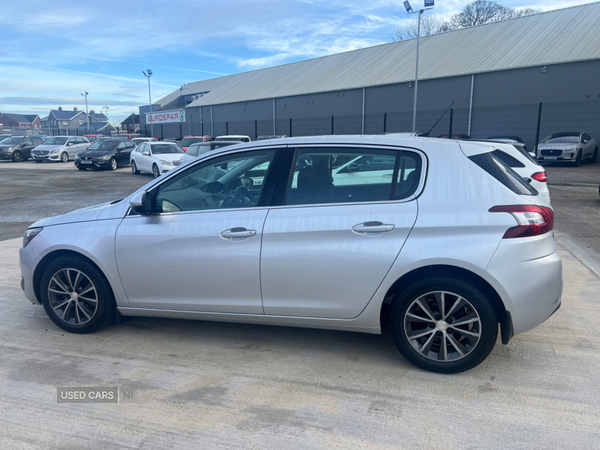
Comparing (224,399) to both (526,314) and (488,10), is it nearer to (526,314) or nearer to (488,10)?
(526,314)

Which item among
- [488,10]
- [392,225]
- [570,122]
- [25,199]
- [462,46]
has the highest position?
[488,10]

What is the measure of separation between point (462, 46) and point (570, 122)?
10.2 metres

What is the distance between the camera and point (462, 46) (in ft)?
105

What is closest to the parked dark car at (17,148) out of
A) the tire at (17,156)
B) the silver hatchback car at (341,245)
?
the tire at (17,156)

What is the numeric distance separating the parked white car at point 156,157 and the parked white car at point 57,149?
37.3 feet

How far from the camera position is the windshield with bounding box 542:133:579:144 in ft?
74.1

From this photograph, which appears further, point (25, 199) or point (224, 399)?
point (25, 199)

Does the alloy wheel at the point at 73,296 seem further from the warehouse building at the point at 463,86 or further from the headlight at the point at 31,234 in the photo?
the warehouse building at the point at 463,86

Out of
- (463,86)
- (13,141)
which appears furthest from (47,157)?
(463,86)

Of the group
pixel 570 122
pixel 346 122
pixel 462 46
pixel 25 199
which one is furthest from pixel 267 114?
pixel 25 199

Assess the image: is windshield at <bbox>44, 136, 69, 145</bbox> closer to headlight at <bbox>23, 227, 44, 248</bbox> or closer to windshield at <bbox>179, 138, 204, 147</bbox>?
windshield at <bbox>179, 138, 204, 147</bbox>

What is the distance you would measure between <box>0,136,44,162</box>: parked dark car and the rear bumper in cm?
3541

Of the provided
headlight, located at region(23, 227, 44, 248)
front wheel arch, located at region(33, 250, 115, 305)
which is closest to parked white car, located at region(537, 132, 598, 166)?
front wheel arch, located at region(33, 250, 115, 305)

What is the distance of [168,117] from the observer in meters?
49.2
